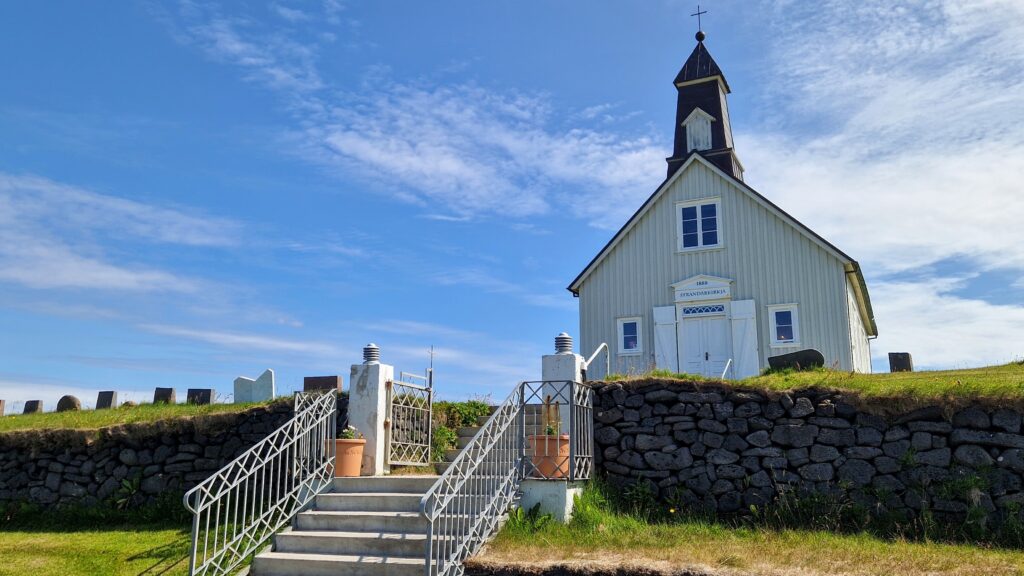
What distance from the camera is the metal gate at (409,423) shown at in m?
11.3

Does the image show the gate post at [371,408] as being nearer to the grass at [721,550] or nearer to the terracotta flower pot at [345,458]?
the terracotta flower pot at [345,458]

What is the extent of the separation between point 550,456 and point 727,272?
9.31 metres

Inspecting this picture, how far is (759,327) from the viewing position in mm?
17344

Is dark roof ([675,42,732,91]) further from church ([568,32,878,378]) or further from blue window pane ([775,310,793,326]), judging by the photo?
blue window pane ([775,310,793,326])

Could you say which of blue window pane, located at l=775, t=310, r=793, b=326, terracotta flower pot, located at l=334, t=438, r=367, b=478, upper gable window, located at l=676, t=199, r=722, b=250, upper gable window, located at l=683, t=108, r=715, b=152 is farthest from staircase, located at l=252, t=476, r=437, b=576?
upper gable window, located at l=683, t=108, r=715, b=152

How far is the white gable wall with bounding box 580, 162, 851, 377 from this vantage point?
16938 mm

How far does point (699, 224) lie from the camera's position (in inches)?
722

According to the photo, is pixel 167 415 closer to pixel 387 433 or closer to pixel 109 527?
pixel 109 527

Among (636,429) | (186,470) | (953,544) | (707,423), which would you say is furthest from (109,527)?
(953,544)

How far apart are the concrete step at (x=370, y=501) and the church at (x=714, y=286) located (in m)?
9.07

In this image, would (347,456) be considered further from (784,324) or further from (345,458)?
(784,324)

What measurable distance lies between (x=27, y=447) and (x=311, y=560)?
746cm

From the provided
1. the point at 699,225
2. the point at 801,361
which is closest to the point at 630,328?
the point at 699,225

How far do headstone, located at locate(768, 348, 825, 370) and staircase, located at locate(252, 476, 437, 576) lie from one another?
6.88 meters
